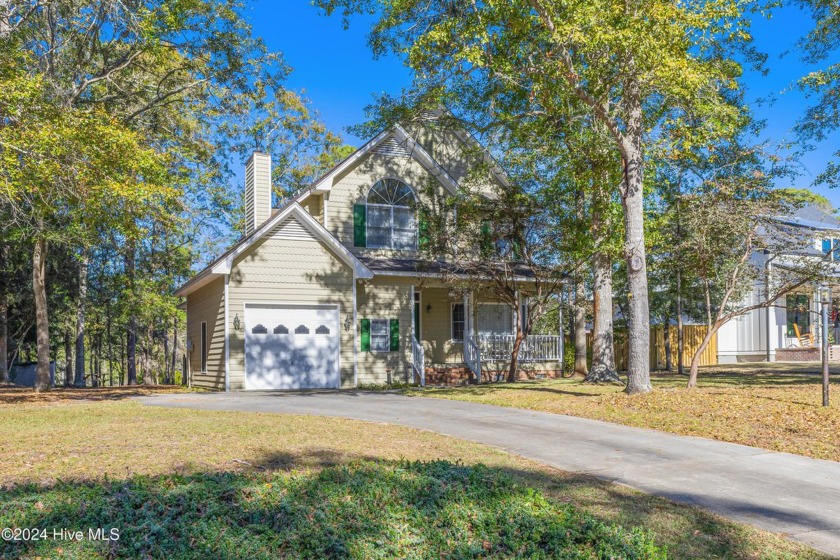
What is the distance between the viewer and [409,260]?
21.3 metres

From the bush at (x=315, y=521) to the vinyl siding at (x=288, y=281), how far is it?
13.4 m

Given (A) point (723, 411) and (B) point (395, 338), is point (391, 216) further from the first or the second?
(A) point (723, 411)

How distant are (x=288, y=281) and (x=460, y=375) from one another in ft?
20.1

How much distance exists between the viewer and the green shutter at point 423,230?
21016 mm

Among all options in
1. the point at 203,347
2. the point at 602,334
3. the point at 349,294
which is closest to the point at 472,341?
the point at 349,294

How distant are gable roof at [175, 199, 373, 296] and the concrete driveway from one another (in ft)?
18.5

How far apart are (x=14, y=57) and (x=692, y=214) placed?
13.9 meters

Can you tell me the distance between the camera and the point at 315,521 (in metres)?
4.34

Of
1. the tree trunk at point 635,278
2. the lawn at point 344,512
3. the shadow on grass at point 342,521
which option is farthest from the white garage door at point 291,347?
the shadow on grass at point 342,521

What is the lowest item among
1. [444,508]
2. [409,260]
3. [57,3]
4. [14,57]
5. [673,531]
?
[673,531]

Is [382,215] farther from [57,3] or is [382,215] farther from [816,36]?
[816,36]

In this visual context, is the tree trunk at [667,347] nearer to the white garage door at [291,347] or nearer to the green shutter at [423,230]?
the green shutter at [423,230]

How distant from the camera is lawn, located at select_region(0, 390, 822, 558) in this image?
162 inches

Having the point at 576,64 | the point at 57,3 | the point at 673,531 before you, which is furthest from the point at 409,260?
the point at 673,531
